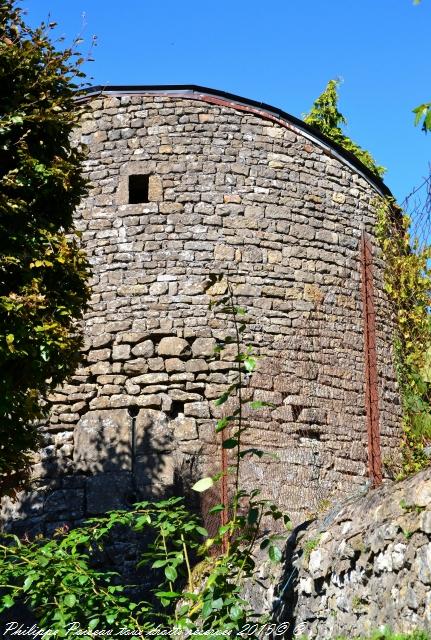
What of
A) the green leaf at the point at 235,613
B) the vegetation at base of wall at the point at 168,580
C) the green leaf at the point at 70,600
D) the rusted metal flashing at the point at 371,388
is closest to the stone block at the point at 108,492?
the vegetation at base of wall at the point at 168,580

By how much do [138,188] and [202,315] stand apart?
1.69 meters

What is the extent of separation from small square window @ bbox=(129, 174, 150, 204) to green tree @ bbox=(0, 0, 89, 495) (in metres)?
2.17

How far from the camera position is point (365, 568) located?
15.8 ft

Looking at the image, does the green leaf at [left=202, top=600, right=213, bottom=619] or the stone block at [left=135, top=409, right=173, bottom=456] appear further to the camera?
the stone block at [left=135, top=409, right=173, bottom=456]

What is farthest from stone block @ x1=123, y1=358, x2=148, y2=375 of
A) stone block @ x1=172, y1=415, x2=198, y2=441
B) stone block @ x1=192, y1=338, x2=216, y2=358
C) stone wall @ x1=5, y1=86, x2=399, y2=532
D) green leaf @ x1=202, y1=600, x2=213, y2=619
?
green leaf @ x1=202, y1=600, x2=213, y2=619

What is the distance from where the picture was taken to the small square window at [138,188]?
1022cm

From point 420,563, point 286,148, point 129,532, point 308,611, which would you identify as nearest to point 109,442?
point 129,532

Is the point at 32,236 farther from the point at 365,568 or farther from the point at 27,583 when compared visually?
the point at 365,568

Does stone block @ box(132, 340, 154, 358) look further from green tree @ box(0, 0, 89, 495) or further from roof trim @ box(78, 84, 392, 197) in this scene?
roof trim @ box(78, 84, 392, 197)

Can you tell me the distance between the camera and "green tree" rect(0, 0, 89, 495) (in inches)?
278

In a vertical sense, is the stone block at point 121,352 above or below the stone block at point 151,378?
above

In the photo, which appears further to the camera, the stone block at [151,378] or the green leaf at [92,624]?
the stone block at [151,378]

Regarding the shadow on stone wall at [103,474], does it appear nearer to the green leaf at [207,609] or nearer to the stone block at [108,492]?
the stone block at [108,492]

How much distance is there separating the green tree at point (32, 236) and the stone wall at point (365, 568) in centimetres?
253
